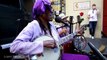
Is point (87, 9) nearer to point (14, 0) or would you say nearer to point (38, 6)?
point (14, 0)

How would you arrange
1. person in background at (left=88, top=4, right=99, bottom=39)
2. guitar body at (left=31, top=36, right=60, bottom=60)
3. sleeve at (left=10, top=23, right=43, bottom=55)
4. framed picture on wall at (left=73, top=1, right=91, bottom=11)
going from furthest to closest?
framed picture on wall at (left=73, top=1, right=91, bottom=11) < person in background at (left=88, top=4, right=99, bottom=39) < guitar body at (left=31, top=36, right=60, bottom=60) < sleeve at (left=10, top=23, right=43, bottom=55)

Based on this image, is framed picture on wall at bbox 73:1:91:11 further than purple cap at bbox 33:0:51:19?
Yes

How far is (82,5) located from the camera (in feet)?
37.5

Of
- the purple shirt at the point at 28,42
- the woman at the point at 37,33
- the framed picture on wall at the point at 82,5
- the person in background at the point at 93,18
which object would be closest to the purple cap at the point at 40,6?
the woman at the point at 37,33

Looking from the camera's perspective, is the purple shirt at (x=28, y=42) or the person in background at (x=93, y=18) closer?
the purple shirt at (x=28, y=42)

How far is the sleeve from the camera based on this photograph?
2.17 m

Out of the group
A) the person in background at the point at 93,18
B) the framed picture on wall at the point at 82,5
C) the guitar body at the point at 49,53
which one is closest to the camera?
the guitar body at the point at 49,53

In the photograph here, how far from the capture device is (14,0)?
432 cm

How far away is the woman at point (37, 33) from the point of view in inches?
85.7

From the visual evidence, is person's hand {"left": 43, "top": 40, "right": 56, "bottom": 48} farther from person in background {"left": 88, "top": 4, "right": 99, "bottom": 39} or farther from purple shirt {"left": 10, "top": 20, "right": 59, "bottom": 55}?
person in background {"left": 88, "top": 4, "right": 99, "bottom": 39}

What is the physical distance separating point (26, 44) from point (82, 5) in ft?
31.0

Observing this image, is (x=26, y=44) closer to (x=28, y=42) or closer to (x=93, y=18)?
(x=28, y=42)

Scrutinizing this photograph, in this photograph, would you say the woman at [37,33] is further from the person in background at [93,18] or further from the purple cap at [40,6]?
the person in background at [93,18]

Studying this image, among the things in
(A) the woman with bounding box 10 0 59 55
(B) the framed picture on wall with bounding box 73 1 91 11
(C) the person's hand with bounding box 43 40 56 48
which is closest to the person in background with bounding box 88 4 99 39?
(B) the framed picture on wall with bounding box 73 1 91 11
